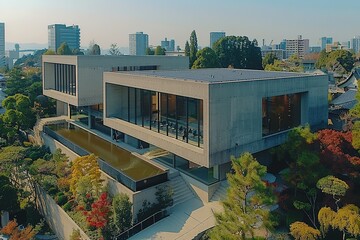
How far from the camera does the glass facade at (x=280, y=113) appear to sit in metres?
18.9

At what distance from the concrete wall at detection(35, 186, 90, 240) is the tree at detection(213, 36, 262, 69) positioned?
35.7 m

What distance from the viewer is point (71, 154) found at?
74.9ft

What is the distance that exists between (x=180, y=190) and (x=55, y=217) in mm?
7299

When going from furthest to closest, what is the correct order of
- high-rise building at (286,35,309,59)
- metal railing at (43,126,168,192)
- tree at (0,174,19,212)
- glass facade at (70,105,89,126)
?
high-rise building at (286,35,309,59) → glass facade at (70,105,89,126) → tree at (0,174,19,212) → metal railing at (43,126,168,192)

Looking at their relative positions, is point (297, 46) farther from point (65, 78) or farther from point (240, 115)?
point (240, 115)

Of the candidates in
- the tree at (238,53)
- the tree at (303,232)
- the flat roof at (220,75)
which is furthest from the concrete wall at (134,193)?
the tree at (238,53)

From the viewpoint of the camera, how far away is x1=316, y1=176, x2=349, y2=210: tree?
12773 millimetres

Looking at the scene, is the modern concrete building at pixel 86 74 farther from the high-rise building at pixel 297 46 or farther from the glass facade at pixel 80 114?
the high-rise building at pixel 297 46

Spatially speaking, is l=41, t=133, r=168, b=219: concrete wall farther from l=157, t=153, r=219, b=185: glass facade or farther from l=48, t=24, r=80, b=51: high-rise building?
l=48, t=24, r=80, b=51: high-rise building

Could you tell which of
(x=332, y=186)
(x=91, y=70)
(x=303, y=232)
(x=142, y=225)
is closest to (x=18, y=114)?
(x=91, y=70)

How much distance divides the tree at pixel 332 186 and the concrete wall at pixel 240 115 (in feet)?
15.1

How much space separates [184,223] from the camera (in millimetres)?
15672

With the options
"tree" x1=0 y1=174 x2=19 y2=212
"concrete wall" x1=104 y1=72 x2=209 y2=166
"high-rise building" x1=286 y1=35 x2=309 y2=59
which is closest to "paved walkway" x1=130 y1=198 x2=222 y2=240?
"concrete wall" x1=104 y1=72 x2=209 y2=166

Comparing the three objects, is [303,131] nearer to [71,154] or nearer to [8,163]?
[71,154]
